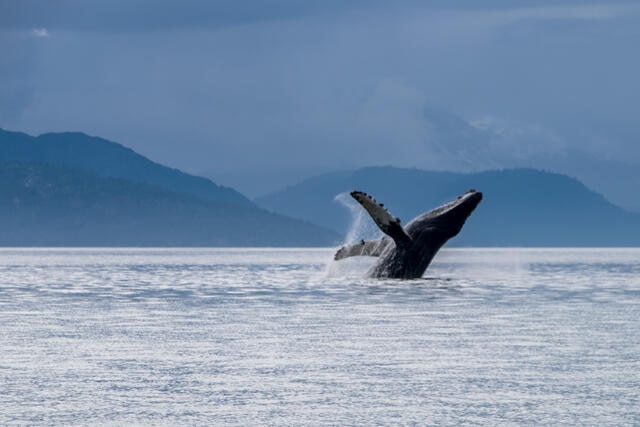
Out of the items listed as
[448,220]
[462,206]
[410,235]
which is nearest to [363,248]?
[410,235]

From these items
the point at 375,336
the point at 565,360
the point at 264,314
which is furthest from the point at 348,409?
the point at 264,314

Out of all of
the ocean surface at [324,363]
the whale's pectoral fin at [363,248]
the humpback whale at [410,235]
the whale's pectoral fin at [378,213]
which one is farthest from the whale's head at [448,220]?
the ocean surface at [324,363]

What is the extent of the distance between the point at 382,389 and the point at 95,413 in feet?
12.7

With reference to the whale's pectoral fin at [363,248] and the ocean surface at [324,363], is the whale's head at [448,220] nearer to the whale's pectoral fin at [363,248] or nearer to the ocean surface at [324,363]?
the whale's pectoral fin at [363,248]

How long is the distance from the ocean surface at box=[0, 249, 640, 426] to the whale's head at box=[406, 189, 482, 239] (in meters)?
4.16

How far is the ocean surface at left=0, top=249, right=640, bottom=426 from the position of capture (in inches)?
579

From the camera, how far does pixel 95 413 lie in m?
14.6

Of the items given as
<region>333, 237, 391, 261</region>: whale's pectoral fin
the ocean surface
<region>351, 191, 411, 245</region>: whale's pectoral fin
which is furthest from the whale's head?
the ocean surface

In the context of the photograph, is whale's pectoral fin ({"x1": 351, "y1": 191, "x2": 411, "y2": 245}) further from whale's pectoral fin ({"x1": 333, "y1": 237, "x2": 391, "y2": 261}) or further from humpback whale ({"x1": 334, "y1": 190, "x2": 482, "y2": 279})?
whale's pectoral fin ({"x1": 333, "y1": 237, "x2": 391, "y2": 261})

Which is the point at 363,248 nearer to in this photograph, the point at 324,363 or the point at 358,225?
the point at 358,225

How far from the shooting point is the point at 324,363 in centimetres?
1903

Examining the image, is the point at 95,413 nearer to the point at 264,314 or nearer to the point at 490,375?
the point at 490,375

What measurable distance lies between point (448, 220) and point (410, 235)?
133cm

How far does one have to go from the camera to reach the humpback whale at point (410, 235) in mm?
36594
